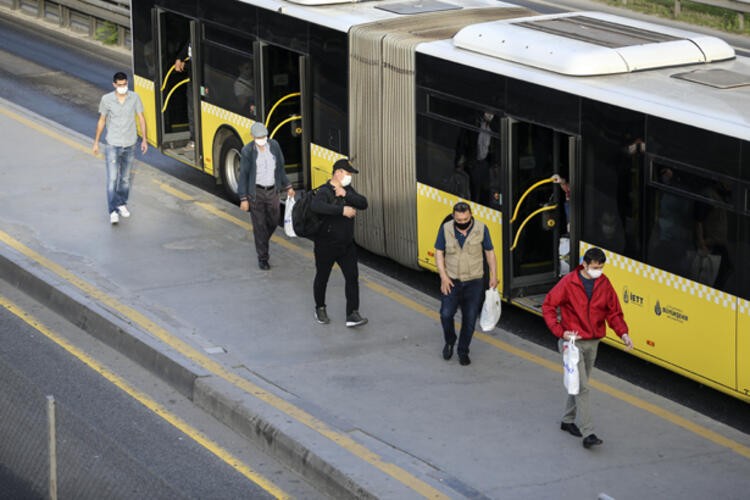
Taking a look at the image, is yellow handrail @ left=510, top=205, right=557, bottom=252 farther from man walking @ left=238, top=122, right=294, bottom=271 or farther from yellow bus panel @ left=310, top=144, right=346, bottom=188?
yellow bus panel @ left=310, top=144, right=346, bottom=188

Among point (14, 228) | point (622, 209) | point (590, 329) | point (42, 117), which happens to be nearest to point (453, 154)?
point (622, 209)

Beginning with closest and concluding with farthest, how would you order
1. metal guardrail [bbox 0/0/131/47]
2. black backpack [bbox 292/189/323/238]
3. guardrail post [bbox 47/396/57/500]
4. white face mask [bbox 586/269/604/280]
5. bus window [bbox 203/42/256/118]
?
guardrail post [bbox 47/396/57/500] → white face mask [bbox 586/269/604/280] → black backpack [bbox 292/189/323/238] → bus window [bbox 203/42/256/118] → metal guardrail [bbox 0/0/131/47]

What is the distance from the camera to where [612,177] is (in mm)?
12938

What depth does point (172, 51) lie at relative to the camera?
2000cm

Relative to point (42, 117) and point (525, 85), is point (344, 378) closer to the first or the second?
point (525, 85)

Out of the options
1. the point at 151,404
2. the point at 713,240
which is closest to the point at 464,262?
the point at 713,240

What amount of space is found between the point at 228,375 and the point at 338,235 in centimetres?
184

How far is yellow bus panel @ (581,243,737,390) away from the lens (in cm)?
1195

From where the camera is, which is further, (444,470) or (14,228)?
(14,228)

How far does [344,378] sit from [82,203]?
6.52m

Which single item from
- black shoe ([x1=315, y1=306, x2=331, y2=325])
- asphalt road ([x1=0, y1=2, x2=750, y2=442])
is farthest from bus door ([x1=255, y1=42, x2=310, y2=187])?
black shoe ([x1=315, y1=306, x2=331, y2=325])

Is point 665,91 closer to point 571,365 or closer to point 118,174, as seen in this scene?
point 571,365

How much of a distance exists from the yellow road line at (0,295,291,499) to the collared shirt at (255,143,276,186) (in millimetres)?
2736

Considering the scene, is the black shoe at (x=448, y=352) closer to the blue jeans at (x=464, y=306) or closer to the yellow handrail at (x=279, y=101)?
the blue jeans at (x=464, y=306)
